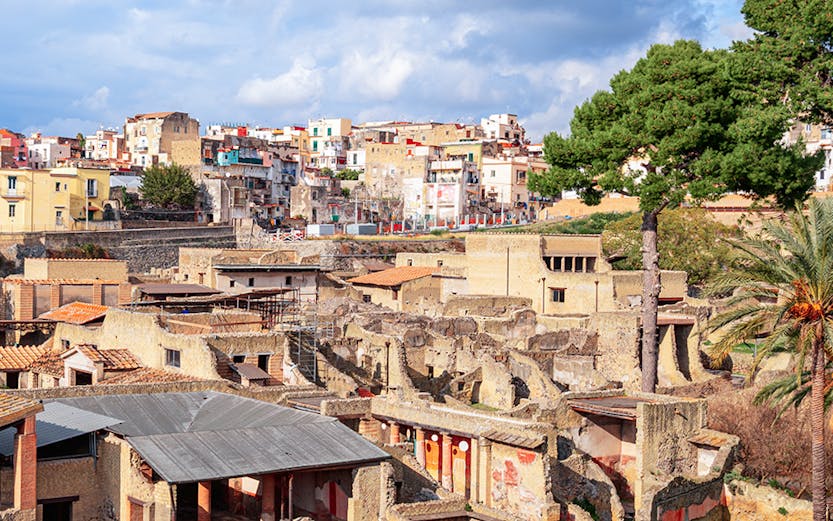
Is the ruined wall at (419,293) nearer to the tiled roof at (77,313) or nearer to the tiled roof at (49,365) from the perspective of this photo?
the tiled roof at (77,313)

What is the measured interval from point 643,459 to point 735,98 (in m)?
9.62

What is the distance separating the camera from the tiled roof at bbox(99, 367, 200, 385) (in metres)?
27.8

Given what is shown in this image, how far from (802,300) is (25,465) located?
1496 centimetres

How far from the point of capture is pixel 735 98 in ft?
91.8

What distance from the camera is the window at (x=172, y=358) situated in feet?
96.6

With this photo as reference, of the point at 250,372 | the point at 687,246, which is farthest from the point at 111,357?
the point at 687,246

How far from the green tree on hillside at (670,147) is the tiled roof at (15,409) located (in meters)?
16.6

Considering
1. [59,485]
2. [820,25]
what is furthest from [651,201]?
[59,485]

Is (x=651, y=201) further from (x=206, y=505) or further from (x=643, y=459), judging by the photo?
(x=206, y=505)

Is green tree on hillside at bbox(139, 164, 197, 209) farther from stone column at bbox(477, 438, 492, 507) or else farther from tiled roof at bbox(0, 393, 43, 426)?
tiled roof at bbox(0, 393, 43, 426)

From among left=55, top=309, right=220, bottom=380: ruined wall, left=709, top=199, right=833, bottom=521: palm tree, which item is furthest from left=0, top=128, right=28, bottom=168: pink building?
left=709, top=199, right=833, bottom=521: palm tree

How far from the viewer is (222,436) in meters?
21.7

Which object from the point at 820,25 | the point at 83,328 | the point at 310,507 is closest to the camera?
the point at 310,507

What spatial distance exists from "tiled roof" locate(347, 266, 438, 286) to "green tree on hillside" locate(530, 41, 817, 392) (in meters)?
24.6
